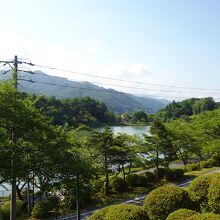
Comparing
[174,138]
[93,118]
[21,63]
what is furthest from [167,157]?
[93,118]

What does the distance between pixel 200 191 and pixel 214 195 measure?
→ 70 cm

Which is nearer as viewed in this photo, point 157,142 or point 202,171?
point 157,142

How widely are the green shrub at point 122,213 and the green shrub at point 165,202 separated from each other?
59cm

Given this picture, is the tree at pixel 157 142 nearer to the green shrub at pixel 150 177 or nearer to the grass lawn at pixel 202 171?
the green shrub at pixel 150 177

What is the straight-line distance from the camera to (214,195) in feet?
29.8

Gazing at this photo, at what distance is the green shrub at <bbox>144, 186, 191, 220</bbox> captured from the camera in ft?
30.3

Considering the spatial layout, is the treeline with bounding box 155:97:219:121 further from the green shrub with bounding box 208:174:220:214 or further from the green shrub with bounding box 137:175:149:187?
the green shrub with bounding box 208:174:220:214

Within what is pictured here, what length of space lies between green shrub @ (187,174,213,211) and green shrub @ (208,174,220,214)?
360mm

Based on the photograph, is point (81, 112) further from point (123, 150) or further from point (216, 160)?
point (123, 150)

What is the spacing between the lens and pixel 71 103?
369ft

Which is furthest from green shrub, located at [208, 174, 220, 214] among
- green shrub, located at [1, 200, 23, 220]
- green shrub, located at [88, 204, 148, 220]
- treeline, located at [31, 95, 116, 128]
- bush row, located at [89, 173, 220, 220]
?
treeline, located at [31, 95, 116, 128]

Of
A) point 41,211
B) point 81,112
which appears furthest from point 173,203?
point 81,112

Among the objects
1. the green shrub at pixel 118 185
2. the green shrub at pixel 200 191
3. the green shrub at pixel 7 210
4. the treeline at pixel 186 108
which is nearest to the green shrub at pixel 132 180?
the green shrub at pixel 118 185

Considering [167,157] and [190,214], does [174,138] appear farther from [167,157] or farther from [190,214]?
[190,214]
